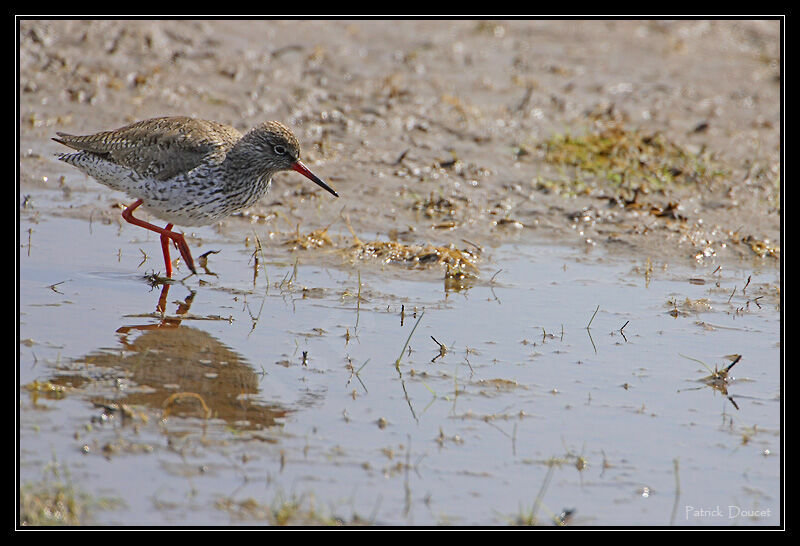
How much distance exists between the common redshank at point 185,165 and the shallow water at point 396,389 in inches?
20.5

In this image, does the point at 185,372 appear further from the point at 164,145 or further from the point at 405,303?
the point at 164,145

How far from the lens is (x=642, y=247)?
8.49 meters

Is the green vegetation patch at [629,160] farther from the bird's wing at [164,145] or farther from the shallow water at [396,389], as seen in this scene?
the bird's wing at [164,145]

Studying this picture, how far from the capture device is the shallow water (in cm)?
442

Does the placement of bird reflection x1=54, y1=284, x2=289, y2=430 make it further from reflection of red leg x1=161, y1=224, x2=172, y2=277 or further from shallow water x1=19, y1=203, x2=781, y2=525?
reflection of red leg x1=161, y1=224, x2=172, y2=277

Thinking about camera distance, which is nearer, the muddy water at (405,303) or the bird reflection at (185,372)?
the muddy water at (405,303)

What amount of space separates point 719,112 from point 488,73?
3005 mm

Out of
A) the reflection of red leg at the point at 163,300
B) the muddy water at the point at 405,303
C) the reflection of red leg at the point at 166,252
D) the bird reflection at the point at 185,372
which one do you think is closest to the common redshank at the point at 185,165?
the reflection of red leg at the point at 166,252

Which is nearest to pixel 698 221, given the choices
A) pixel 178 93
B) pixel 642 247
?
pixel 642 247

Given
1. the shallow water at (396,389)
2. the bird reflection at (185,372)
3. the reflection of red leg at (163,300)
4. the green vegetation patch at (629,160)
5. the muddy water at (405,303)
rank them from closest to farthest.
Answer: the shallow water at (396,389), the muddy water at (405,303), the bird reflection at (185,372), the reflection of red leg at (163,300), the green vegetation patch at (629,160)

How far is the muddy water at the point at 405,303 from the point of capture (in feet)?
14.9

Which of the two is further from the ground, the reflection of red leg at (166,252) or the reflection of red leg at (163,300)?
the reflection of red leg at (166,252)

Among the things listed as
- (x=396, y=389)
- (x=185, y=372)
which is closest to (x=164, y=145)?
(x=185, y=372)

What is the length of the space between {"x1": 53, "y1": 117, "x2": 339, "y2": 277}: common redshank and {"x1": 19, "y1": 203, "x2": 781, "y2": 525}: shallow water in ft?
1.71
